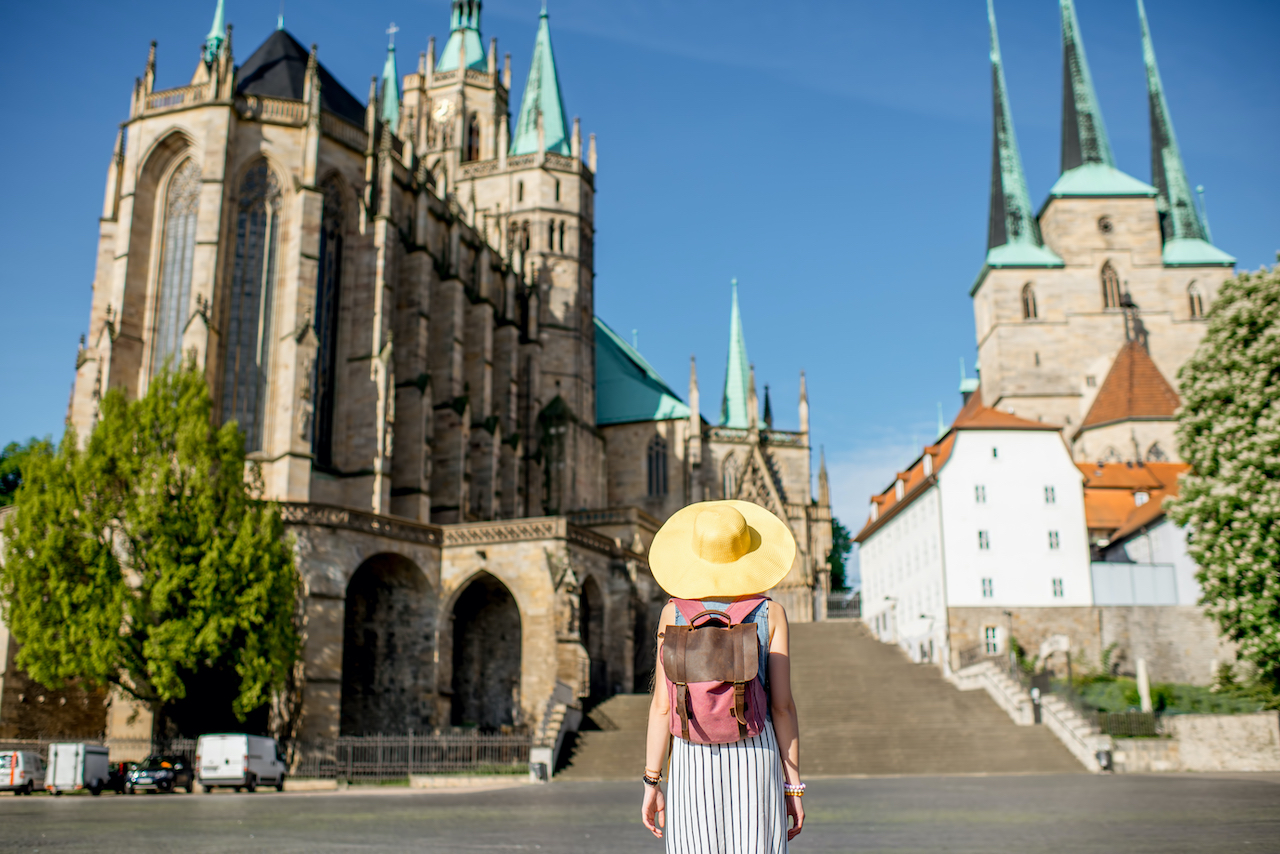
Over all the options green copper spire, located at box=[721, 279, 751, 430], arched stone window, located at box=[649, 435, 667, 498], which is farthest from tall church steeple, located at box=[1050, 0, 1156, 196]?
arched stone window, located at box=[649, 435, 667, 498]

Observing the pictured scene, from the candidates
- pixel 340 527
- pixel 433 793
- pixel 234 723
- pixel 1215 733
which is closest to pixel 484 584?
pixel 340 527

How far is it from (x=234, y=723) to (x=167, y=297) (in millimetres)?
13552

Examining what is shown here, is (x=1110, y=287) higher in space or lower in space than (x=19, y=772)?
higher

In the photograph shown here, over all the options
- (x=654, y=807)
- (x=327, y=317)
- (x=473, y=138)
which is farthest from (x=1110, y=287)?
(x=654, y=807)

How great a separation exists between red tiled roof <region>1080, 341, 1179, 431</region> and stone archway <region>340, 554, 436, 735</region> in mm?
36142

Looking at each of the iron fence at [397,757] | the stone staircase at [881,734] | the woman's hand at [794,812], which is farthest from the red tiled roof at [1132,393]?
the woman's hand at [794,812]

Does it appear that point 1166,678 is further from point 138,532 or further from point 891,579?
point 138,532

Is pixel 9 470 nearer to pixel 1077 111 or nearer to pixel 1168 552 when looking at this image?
pixel 1168 552

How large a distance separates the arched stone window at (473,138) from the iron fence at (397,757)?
41.8 m

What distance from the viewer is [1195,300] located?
196 ft

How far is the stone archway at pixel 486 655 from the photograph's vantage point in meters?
31.8

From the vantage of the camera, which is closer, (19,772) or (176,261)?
(19,772)

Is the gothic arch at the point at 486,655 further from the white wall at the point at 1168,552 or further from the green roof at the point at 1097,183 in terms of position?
the green roof at the point at 1097,183

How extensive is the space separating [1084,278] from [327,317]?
41.4m
